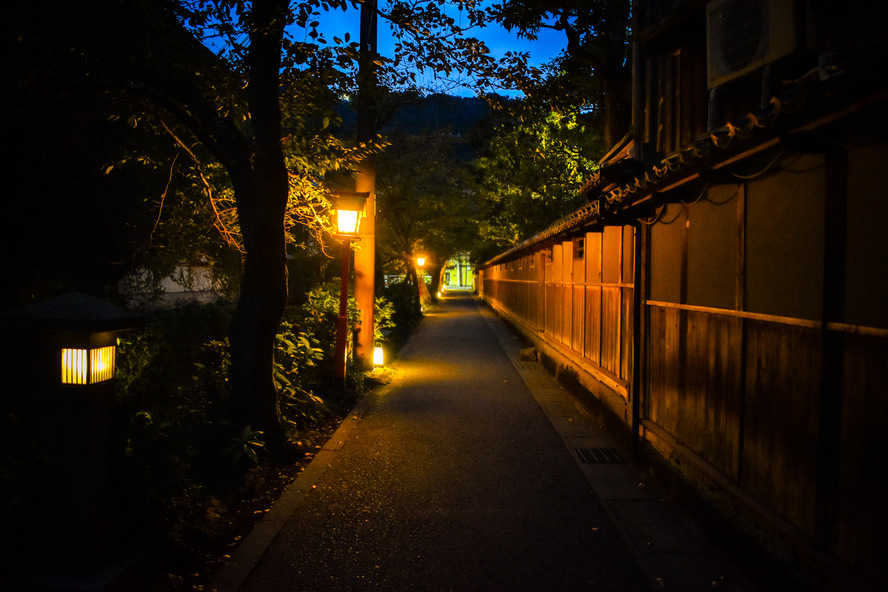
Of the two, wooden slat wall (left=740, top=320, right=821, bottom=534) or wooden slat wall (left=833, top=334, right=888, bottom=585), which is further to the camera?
wooden slat wall (left=740, top=320, right=821, bottom=534)

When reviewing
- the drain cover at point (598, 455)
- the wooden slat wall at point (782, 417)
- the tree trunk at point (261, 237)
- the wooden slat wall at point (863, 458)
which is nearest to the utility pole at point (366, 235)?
the tree trunk at point (261, 237)

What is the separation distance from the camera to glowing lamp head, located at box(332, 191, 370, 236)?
1058 centimetres

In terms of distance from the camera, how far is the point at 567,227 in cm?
1063

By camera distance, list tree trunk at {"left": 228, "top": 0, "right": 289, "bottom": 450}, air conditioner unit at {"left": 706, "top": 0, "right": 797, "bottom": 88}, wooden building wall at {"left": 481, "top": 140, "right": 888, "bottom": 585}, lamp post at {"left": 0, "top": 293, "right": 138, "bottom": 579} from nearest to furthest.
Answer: wooden building wall at {"left": 481, "top": 140, "right": 888, "bottom": 585} → lamp post at {"left": 0, "top": 293, "right": 138, "bottom": 579} → air conditioner unit at {"left": 706, "top": 0, "right": 797, "bottom": 88} → tree trunk at {"left": 228, "top": 0, "right": 289, "bottom": 450}

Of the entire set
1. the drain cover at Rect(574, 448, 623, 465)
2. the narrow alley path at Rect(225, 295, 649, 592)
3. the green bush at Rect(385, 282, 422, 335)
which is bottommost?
the drain cover at Rect(574, 448, 623, 465)

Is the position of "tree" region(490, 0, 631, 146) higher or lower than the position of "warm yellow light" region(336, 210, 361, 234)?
higher

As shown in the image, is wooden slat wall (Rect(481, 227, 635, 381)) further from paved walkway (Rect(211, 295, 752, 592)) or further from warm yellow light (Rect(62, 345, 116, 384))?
warm yellow light (Rect(62, 345, 116, 384))

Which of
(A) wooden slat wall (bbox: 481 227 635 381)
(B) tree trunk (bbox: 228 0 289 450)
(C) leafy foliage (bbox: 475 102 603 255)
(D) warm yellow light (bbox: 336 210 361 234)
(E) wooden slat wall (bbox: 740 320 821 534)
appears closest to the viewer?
(E) wooden slat wall (bbox: 740 320 821 534)

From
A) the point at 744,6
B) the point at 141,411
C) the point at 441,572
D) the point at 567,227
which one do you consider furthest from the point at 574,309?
the point at 141,411

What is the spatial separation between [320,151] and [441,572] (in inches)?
262

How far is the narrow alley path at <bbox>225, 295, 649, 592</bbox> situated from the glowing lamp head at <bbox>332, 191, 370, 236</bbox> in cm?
374

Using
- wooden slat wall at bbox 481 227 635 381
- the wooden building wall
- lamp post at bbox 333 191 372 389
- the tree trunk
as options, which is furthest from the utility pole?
the wooden building wall

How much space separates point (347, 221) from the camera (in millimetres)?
10594

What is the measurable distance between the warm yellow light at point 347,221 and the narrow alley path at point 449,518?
3.72 m
